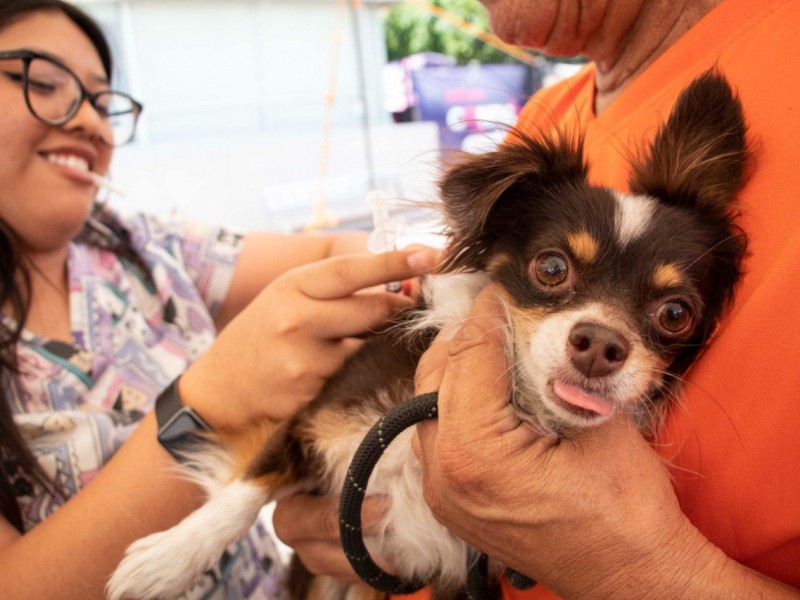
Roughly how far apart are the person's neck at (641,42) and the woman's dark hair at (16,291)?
4.40ft

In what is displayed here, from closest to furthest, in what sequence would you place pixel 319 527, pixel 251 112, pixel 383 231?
1. pixel 319 527
2. pixel 383 231
3. pixel 251 112

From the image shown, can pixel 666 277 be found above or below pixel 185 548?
above

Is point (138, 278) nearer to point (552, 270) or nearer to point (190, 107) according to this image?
point (552, 270)

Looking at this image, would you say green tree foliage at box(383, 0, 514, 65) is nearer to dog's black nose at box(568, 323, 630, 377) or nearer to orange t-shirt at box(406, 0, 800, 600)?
orange t-shirt at box(406, 0, 800, 600)

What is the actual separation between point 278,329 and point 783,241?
2.85 feet

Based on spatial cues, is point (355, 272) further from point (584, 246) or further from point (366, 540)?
point (366, 540)

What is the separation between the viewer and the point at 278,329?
1201 millimetres

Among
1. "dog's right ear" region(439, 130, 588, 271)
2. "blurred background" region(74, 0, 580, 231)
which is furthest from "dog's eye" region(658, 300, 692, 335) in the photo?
"blurred background" region(74, 0, 580, 231)

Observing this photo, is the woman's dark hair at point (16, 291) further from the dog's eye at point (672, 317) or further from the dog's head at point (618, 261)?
the dog's eye at point (672, 317)

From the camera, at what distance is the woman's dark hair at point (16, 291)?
1224 millimetres

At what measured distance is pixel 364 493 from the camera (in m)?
1.04

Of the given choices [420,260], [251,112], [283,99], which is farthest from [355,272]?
[283,99]

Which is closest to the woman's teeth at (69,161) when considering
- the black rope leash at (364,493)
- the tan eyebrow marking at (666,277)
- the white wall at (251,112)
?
the black rope leash at (364,493)

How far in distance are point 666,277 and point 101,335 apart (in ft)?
4.34
